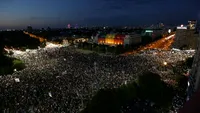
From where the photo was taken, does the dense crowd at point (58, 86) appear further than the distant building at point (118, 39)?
No

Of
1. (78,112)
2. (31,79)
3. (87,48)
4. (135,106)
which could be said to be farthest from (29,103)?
(87,48)

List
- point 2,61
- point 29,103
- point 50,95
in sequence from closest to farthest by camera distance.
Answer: point 29,103 < point 50,95 < point 2,61

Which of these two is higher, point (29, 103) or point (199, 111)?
point (199, 111)

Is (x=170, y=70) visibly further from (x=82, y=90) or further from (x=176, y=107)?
(x=82, y=90)

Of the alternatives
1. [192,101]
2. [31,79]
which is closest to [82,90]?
[31,79]

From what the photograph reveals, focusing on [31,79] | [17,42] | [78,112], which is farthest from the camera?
A: [17,42]

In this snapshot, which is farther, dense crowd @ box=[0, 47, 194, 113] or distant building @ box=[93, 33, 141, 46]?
distant building @ box=[93, 33, 141, 46]

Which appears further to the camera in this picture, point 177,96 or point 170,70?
point 170,70

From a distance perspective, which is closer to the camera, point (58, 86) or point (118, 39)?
point (58, 86)

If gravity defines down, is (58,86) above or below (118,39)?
above
